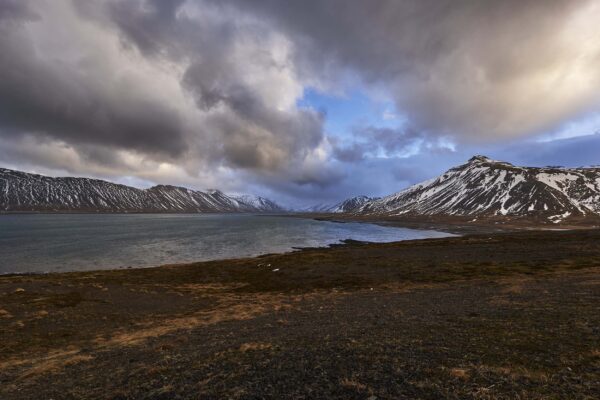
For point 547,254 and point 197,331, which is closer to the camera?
point 197,331

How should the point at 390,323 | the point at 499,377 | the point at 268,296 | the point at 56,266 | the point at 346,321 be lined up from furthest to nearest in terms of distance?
the point at 56,266, the point at 268,296, the point at 346,321, the point at 390,323, the point at 499,377

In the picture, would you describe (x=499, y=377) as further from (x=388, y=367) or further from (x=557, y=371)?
(x=388, y=367)

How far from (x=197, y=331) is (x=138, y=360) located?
242 inches

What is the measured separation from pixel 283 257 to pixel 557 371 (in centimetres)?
5818

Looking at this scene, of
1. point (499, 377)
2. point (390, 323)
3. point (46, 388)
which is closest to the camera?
point (499, 377)

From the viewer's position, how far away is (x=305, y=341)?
1717 centimetres

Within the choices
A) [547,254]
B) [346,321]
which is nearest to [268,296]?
[346,321]

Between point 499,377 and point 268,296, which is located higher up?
point 499,377

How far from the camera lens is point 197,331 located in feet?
73.4

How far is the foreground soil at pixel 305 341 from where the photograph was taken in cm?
1129

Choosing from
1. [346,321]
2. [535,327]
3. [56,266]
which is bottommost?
[56,266]

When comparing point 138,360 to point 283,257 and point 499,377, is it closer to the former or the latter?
point 499,377

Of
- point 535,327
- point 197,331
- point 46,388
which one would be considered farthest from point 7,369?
point 535,327

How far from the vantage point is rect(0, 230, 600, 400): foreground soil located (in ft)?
37.0
